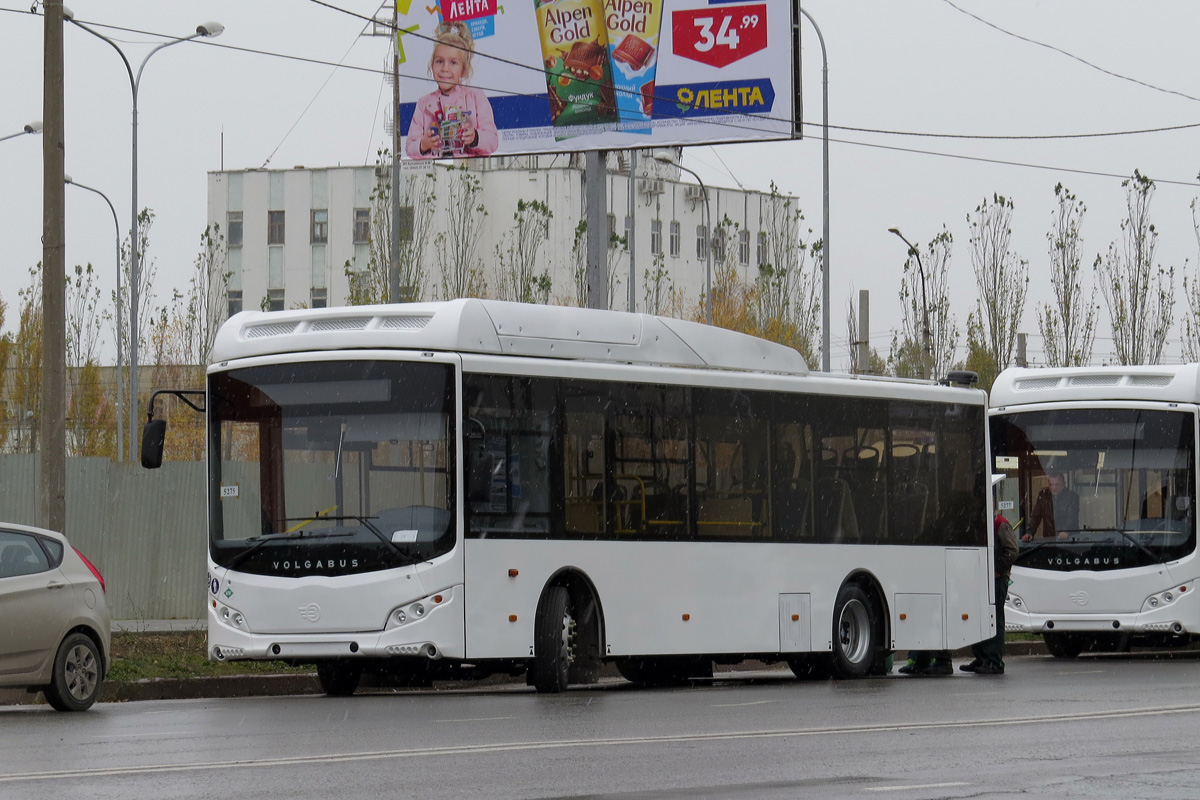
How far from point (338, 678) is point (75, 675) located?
2485 mm

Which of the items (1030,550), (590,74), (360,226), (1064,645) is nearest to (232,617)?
(1030,550)

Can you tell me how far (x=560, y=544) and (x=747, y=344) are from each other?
11.3 feet

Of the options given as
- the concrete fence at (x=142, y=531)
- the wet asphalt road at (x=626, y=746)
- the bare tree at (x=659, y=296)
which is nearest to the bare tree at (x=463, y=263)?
the bare tree at (x=659, y=296)

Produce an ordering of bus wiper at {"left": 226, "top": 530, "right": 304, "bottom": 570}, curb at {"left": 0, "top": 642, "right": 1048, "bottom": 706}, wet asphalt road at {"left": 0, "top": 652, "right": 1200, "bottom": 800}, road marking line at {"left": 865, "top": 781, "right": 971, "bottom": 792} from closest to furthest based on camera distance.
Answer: road marking line at {"left": 865, "top": 781, "right": 971, "bottom": 792}
wet asphalt road at {"left": 0, "top": 652, "right": 1200, "bottom": 800}
bus wiper at {"left": 226, "top": 530, "right": 304, "bottom": 570}
curb at {"left": 0, "top": 642, "right": 1048, "bottom": 706}

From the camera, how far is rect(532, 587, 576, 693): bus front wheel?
1595 cm

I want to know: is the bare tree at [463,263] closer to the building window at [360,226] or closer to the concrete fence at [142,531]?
the building window at [360,226]

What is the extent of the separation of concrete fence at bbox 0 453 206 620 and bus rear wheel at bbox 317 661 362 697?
11707mm

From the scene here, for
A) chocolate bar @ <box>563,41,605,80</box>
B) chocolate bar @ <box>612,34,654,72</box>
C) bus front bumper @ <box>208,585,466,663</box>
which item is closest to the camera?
bus front bumper @ <box>208,585,466,663</box>

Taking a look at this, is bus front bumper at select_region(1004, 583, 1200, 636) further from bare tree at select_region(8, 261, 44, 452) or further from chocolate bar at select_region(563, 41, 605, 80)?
bare tree at select_region(8, 261, 44, 452)

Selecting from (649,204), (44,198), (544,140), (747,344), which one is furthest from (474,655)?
(649,204)

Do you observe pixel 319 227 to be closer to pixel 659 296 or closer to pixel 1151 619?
pixel 659 296

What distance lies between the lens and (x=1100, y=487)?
23438 millimetres

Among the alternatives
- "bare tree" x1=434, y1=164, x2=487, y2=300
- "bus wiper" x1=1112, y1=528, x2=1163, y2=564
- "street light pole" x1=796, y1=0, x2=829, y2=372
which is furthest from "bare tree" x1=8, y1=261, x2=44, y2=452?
"bus wiper" x1=1112, y1=528, x2=1163, y2=564

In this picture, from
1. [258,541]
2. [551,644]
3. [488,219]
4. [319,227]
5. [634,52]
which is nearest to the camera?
[258,541]
